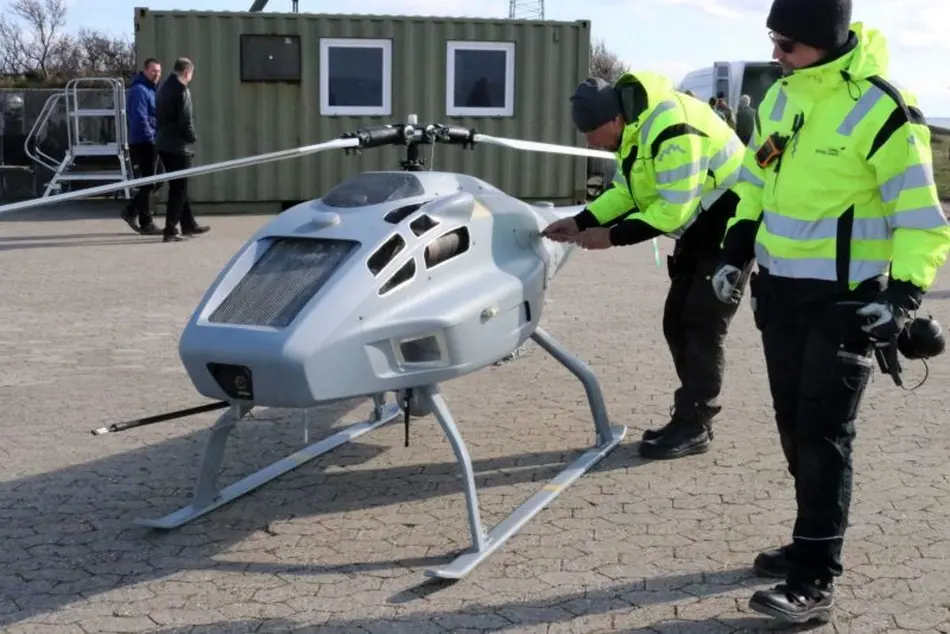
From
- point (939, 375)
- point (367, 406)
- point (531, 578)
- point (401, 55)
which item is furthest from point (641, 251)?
point (531, 578)

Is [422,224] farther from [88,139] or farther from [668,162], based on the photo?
[88,139]

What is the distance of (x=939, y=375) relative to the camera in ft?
23.6

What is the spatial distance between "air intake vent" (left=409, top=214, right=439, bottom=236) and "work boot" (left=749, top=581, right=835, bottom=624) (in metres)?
1.87

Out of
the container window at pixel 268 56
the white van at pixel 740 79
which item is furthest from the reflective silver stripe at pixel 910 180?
the white van at pixel 740 79

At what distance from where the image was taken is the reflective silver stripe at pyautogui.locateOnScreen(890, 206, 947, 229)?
3.53m

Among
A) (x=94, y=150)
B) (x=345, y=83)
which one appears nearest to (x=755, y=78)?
(x=345, y=83)

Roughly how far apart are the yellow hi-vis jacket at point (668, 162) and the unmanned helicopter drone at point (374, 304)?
493mm

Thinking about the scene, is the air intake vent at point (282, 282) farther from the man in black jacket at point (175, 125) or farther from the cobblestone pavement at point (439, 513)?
the man in black jacket at point (175, 125)

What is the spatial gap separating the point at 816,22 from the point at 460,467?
2054 mm

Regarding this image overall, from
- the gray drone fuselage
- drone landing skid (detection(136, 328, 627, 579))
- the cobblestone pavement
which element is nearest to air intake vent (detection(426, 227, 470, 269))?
the gray drone fuselage

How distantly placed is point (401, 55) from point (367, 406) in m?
9.74

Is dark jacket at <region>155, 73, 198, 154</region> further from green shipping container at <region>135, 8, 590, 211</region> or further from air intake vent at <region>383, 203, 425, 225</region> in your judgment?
air intake vent at <region>383, 203, 425, 225</region>

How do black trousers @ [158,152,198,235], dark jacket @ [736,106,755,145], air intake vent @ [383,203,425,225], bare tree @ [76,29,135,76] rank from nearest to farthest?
1. air intake vent @ [383,203,425,225]
2. black trousers @ [158,152,198,235]
3. dark jacket @ [736,106,755,145]
4. bare tree @ [76,29,135,76]

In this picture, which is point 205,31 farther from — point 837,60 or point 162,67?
point 837,60
